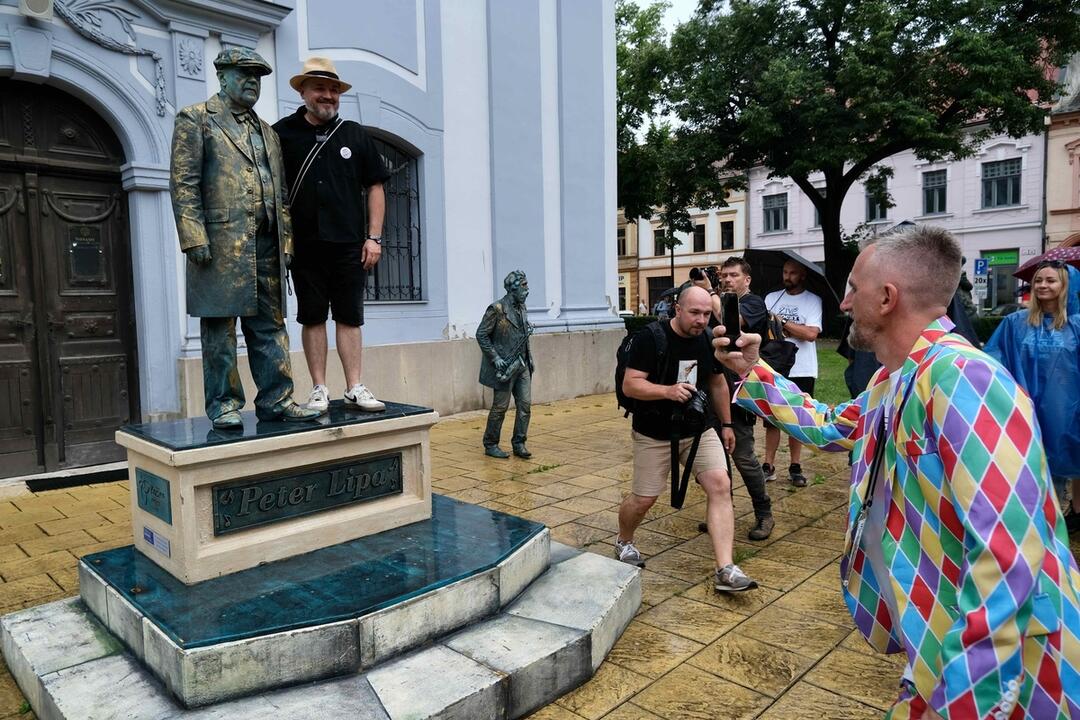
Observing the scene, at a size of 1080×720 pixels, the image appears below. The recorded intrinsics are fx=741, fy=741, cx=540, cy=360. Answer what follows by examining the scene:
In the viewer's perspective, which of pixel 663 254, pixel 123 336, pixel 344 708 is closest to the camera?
pixel 344 708

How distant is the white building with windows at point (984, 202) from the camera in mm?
29906

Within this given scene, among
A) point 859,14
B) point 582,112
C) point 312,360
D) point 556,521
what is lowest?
point 556,521

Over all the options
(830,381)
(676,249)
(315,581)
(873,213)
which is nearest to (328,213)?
(315,581)

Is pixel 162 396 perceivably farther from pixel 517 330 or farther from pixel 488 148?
pixel 488 148

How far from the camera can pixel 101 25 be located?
676 cm

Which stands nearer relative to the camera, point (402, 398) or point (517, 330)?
point (517, 330)

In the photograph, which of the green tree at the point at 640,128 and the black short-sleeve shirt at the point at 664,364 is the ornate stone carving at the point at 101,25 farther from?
the green tree at the point at 640,128

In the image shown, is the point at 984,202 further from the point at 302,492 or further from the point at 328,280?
the point at 302,492

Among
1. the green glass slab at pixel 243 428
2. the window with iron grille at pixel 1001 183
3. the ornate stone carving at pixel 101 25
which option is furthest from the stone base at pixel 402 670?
the window with iron grille at pixel 1001 183

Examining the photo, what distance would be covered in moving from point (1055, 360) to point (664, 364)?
260 centimetres

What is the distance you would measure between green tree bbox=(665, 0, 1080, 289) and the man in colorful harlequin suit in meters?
19.3

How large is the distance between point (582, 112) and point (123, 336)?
734cm

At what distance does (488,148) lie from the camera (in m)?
10.4

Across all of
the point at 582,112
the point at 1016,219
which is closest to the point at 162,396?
the point at 582,112
